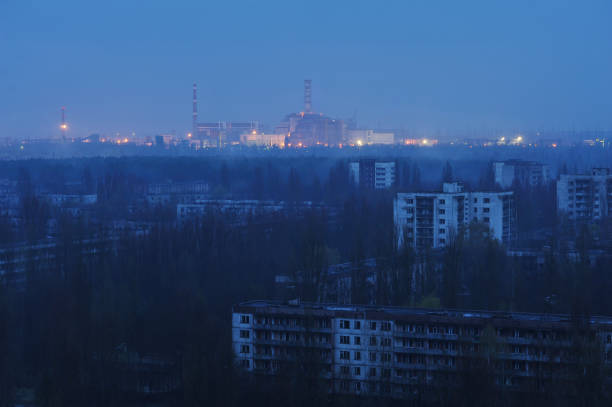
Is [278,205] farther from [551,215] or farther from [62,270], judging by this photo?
[62,270]

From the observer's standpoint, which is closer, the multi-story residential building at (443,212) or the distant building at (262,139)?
the multi-story residential building at (443,212)

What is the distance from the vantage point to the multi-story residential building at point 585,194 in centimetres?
1539

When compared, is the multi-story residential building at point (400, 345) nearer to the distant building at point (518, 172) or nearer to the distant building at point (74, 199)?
the distant building at point (74, 199)

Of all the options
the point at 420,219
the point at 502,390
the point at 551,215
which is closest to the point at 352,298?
the point at 502,390

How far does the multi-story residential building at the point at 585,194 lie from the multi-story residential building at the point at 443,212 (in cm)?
306

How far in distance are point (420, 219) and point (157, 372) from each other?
594cm

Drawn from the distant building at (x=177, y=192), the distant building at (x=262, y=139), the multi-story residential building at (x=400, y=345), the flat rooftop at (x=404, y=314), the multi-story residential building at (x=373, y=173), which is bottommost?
the multi-story residential building at (x=400, y=345)

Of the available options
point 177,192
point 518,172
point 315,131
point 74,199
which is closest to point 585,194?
point 518,172

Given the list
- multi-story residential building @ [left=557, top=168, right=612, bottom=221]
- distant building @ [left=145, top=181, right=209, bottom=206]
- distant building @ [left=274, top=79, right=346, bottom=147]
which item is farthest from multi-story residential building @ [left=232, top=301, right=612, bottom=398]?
distant building @ [left=274, top=79, right=346, bottom=147]

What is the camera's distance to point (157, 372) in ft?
23.0

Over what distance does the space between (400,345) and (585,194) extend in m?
9.79

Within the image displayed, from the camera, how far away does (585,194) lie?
1550 cm

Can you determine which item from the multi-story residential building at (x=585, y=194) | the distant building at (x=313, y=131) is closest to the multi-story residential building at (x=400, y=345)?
the multi-story residential building at (x=585, y=194)

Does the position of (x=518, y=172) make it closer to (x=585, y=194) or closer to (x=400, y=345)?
(x=585, y=194)
